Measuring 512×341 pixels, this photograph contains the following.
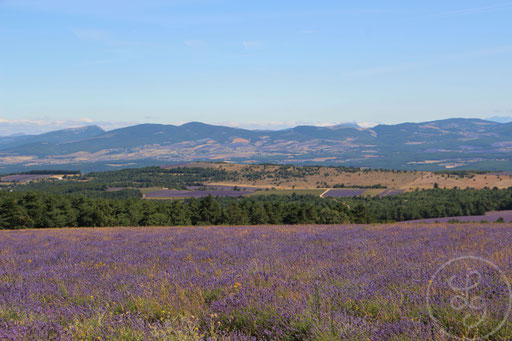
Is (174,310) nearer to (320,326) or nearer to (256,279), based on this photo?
(256,279)

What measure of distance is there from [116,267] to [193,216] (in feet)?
130

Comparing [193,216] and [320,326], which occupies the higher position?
[320,326]

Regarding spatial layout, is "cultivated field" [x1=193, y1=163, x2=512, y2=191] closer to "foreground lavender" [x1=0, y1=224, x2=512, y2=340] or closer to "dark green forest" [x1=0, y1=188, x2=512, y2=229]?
"dark green forest" [x1=0, y1=188, x2=512, y2=229]

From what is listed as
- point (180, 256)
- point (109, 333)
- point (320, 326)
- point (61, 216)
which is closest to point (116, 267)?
point (180, 256)

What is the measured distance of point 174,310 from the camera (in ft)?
15.0

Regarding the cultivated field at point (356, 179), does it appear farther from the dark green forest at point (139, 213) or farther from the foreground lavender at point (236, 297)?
the foreground lavender at point (236, 297)
